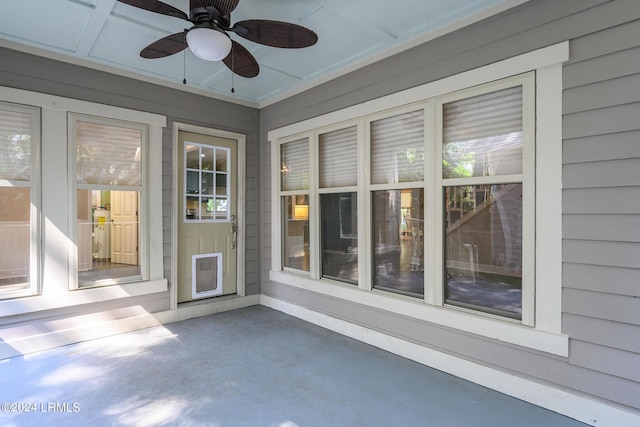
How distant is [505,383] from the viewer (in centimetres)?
239

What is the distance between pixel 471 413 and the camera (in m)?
2.15

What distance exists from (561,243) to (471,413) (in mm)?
1252

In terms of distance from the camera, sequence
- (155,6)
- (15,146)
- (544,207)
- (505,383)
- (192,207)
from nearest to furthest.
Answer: (155,6)
(544,207)
(505,383)
(15,146)
(192,207)

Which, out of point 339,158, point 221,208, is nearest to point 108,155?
point 221,208

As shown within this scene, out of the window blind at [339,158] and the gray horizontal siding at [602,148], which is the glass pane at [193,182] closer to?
the window blind at [339,158]

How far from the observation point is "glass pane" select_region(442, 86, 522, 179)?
2398 mm

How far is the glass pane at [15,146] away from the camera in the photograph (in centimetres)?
302

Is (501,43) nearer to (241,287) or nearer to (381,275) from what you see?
(381,275)

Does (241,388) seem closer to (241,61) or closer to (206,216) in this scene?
(206,216)

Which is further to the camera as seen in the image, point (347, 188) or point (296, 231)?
point (296, 231)

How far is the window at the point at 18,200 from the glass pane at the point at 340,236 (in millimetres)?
2846

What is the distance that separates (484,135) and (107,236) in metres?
3.80

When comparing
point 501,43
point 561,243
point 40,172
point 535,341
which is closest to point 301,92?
point 501,43

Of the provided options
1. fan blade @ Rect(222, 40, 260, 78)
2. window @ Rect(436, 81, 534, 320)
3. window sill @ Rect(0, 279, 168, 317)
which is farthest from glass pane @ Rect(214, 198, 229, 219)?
window @ Rect(436, 81, 534, 320)
